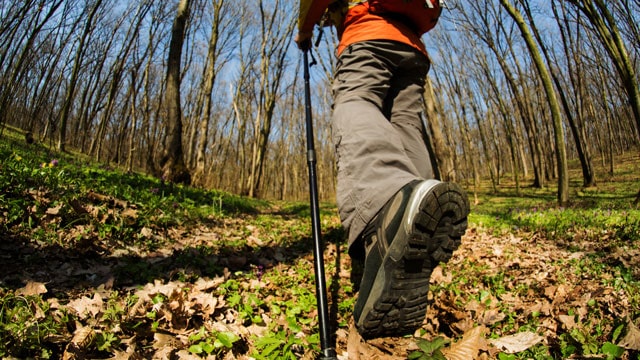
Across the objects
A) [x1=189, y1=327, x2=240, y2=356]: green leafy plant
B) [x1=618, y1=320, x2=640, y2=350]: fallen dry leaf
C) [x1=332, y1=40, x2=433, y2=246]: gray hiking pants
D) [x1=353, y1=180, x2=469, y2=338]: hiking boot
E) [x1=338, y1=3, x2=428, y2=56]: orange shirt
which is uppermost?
[x1=338, y1=3, x2=428, y2=56]: orange shirt

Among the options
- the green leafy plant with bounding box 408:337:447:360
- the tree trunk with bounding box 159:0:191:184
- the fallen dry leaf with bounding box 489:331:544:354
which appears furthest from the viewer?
the tree trunk with bounding box 159:0:191:184

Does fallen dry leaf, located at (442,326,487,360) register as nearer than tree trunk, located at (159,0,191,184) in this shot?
Yes

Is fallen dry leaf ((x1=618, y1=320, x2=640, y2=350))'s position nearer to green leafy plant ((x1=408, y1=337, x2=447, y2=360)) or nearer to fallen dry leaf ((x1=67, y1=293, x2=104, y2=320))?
green leafy plant ((x1=408, y1=337, x2=447, y2=360))

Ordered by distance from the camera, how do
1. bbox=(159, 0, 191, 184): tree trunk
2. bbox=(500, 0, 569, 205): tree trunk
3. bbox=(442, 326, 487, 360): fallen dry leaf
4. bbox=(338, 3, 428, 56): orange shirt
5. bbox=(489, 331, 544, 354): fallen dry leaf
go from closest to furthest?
1. bbox=(442, 326, 487, 360): fallen dry leaf
2. bbox=(489, 331, 544, 354): fallen dry leaf
3. bbox=(338, 3, 428, 56): orange shirt
4. bbox=(500, 0, 569, 205): tree trunk
5. bbox=(159, 0, 191, 184): tree trunk

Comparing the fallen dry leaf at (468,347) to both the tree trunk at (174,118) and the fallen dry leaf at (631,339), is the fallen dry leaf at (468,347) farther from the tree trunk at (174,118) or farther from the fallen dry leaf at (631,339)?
the tree trunk at (174,118)

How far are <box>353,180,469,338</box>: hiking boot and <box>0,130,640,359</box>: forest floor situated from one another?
136 mm

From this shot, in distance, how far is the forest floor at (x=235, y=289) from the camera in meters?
1.24

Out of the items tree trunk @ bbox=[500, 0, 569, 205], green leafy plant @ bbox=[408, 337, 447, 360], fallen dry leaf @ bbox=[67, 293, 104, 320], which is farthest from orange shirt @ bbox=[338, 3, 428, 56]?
tree trunk @ bbox=[500, 0, 569, 205]

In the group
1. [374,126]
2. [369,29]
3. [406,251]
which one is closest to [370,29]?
[369,29]

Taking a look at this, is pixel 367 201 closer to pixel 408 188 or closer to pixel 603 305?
pixel 408 188

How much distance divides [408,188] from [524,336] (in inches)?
33.6

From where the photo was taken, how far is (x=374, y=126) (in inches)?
57.9

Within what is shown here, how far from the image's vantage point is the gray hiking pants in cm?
136

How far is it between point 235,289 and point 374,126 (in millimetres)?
1224
